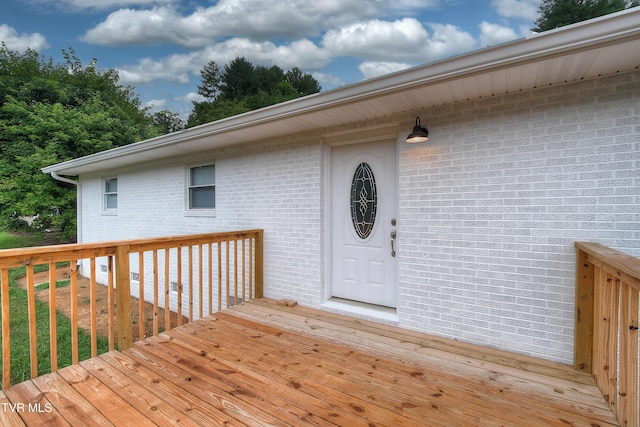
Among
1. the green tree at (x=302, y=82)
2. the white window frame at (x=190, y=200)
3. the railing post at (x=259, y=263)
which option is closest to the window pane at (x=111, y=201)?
the white window frame at (x=190, y=200)

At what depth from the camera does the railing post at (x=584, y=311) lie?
2.11m

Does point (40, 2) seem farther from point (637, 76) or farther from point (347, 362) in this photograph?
point (637, 76)

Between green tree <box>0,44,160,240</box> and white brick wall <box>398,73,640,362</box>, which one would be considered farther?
green tree <box>0,44,160,240</box>

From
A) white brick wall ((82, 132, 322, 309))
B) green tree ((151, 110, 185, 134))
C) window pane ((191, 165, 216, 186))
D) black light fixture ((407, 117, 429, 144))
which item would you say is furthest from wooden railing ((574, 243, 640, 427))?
green tree ((151, 110, 185, 134))

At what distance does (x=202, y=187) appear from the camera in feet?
16.3

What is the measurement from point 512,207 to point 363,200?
4.94ft

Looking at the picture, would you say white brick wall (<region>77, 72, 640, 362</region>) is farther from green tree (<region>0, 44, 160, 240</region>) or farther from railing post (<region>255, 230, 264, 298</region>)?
green tree (<region>0, 44, 160, 240</region>)

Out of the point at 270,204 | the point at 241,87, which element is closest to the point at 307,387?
the point at 270,204

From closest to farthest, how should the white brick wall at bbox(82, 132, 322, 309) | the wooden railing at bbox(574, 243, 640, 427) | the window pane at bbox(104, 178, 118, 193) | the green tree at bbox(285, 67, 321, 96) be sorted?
the wooden railing at bbox(574, 243, 640, 427), the white brick wall at bbox(82, 132, 322, 309), the window pane at bbox(104, 178, 118, 193), the green tree at bbox(285, 67, 321, 96)

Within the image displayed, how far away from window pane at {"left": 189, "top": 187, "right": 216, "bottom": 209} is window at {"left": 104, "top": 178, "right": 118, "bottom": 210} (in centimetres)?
310

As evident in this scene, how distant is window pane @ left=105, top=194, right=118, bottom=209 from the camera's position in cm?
694

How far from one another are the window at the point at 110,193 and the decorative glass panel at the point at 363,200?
6.32 meters

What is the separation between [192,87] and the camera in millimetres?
16672

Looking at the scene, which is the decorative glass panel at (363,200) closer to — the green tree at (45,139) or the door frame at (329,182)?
the door frame at (329,182)
